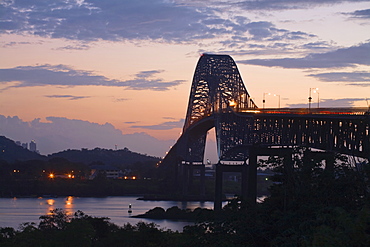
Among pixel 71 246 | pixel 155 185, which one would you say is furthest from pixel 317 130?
pixel 155 185

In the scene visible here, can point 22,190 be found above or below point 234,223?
below

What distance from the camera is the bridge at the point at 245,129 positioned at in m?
41.9

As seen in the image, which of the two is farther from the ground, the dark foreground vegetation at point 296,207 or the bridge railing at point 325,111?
the bridge railing at point 325,111

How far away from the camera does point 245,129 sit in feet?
217

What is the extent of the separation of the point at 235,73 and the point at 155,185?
152 feet

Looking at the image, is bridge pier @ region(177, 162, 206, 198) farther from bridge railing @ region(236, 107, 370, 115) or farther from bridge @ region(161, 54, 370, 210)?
bridge railing @ region(236, 107, 370, 115)

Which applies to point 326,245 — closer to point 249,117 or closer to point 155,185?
point 249,117

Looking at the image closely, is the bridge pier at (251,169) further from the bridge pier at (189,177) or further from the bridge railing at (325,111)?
the bridge pier at (189,177)

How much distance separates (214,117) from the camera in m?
81.8

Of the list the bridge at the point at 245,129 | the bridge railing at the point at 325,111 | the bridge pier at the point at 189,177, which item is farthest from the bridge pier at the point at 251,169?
the bridge pier at the point at 189,177

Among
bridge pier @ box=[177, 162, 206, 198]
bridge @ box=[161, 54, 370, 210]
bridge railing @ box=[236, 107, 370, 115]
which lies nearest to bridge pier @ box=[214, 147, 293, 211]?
bridge @ box=[161, 54, 370, 210]

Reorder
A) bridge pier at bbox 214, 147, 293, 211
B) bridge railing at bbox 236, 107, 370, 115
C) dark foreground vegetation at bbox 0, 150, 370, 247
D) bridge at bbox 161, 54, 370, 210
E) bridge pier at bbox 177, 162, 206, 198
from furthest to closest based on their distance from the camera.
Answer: bridge pier at bbox 177, 162, 206, 198 < bridge at bbox 161, 54, 370, 210 < bridge railing at bbox 236, 107, 370, 115 < bridge pier at bbox 214, 147, 293, 211 < dark foreground vegetation at bbox 0, 150, 370, 247

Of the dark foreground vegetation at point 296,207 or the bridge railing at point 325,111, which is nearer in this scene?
the dark foreground vegetation at point 296,207

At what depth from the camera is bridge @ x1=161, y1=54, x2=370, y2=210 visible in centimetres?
4191
